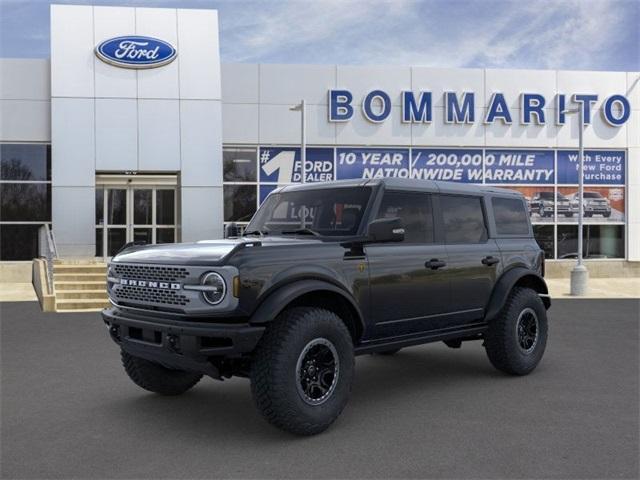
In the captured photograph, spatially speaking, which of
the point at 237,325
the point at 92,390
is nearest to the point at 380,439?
the point at 237,325

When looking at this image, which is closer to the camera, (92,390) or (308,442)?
(308,442)

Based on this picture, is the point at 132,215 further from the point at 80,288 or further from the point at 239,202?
the point at 80,288

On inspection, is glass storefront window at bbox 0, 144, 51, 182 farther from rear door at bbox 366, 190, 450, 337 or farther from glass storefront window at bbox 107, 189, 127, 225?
rear door at bbox 366, 190, 450, 337

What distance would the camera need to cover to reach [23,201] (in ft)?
63.0

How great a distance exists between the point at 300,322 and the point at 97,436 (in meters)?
1.80

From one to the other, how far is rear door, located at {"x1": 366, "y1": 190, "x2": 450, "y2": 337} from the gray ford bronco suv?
1 centimetres

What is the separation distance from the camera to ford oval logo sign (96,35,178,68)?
713 inches

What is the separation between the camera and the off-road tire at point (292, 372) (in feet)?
15.0

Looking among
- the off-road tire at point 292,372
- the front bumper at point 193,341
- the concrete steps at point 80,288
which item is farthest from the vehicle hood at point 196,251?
the concrete steps at point 80,288

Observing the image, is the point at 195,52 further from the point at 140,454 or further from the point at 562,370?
the point at 140,454

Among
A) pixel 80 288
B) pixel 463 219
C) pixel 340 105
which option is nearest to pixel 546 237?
pixel 340 105

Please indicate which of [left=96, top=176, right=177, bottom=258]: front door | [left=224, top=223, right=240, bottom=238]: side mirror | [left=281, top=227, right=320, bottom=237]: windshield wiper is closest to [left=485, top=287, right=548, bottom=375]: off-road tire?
[left=281, top=227, right=320, bottom=237]: windshield wiper

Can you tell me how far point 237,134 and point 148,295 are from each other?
586 inches

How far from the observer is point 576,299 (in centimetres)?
1552
